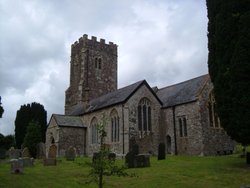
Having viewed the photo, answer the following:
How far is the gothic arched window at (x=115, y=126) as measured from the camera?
34219 millimetres

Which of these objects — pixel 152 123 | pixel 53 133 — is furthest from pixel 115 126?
pixel 53 133

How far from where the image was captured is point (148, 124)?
3488 centimetres

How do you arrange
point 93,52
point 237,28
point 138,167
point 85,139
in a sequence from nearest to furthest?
point 237,28, point 138,167, point 85,139, point 93,52

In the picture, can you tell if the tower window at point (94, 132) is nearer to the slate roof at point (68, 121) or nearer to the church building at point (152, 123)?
the church building at point (152, 123)

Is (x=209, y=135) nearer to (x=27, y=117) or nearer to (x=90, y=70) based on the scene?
(x=90, y=70)

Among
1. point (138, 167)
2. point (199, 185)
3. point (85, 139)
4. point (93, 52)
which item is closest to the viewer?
point (199, 185)

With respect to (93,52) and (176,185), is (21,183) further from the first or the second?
(93,52)

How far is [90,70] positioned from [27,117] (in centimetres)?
1384

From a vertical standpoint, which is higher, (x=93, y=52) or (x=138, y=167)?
(x=93, y=52)

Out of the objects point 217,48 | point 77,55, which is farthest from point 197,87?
point 77,55

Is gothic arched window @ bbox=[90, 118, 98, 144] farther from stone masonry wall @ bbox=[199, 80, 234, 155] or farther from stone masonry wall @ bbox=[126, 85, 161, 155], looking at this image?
stone masonry wall @ bbox=[199, 80, 234, 155]

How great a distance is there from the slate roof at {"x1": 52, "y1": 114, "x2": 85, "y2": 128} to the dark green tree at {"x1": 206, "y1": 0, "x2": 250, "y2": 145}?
903 inches

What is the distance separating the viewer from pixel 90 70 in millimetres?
52750

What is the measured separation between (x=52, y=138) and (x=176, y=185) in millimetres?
28285
